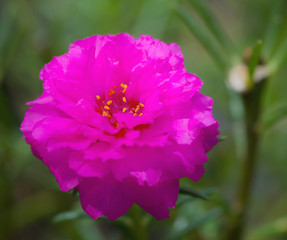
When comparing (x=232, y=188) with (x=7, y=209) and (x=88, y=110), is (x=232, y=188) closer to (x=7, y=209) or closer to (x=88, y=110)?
(x=7, y=209)

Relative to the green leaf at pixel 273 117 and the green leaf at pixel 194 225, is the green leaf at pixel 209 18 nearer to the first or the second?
the green leaf at pixel 273 117

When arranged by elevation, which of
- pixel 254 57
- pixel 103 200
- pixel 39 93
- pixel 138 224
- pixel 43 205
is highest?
pixel 254 57

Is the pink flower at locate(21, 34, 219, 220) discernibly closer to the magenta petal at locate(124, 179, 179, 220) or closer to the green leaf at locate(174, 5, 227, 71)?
the magenta petal at locate(124, 179, 179, 220)

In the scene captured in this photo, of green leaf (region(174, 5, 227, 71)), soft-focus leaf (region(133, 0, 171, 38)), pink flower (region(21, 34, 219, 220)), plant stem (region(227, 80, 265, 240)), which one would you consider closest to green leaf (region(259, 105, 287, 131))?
plant stem (region(227, 80, 265, 240))

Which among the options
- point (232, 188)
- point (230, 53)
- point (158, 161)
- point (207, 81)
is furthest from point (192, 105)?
point (232, 188)

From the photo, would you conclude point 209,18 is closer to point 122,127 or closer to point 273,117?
point 273,117

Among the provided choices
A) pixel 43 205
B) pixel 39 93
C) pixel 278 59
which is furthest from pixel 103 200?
pixel 39 93

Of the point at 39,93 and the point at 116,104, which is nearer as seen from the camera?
the point at 116,104

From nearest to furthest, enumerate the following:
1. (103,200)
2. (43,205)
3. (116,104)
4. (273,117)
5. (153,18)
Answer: (103,200) → (116,104) → (273,117) → (43,205) → (153,18)
